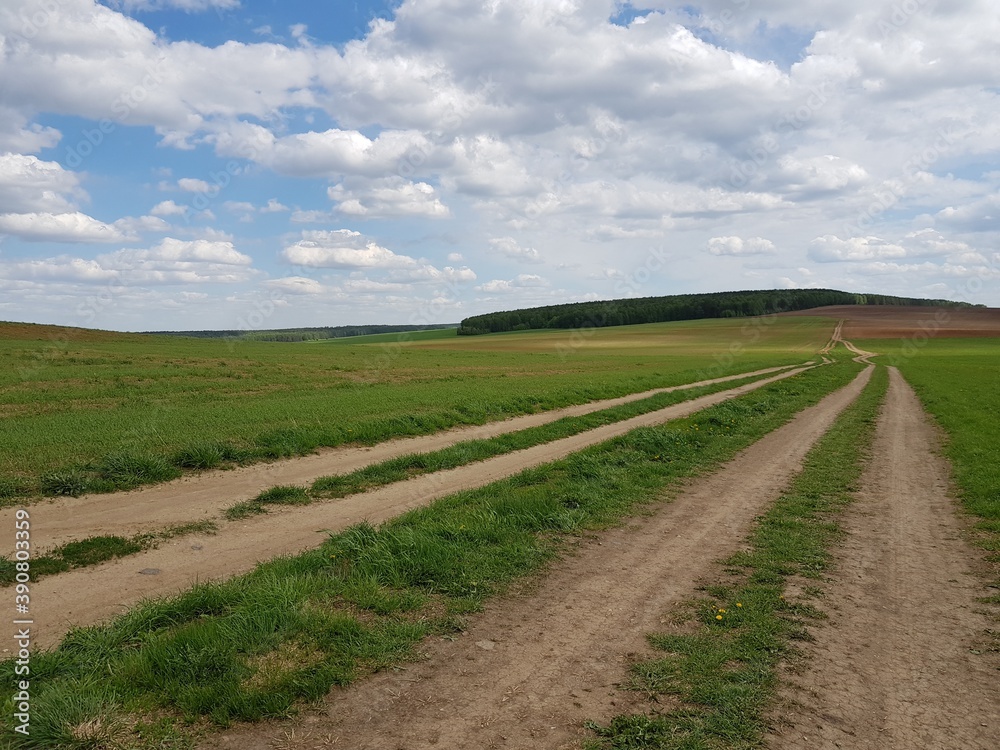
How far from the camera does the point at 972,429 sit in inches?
811

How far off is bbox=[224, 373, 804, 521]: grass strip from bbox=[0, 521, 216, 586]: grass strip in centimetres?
124

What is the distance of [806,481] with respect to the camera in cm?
1361

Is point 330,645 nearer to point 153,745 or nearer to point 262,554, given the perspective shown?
point 153,745

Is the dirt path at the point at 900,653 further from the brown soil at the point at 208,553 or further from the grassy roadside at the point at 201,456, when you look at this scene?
the grassy roadside at the point at 201,456

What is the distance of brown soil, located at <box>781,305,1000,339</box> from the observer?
364 feet

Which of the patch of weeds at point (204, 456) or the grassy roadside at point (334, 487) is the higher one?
the patch of weeds at point (204, 456)

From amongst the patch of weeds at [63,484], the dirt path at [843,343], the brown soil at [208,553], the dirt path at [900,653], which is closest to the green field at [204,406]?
the patch of weeds at [63,484]

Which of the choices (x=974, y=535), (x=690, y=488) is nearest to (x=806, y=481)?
(x=690, y=488)

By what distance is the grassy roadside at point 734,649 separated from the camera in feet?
14.9

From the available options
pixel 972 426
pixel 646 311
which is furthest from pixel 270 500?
pixel 646 311

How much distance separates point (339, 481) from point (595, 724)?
993 cm

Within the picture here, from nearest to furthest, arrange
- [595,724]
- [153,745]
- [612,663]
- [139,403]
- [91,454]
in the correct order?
[153,745]
[595,724]
[612,663]
[91,454]
[139,403]

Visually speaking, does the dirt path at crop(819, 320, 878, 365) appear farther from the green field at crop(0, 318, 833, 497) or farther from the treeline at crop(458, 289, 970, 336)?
the treeline at crop(458, 289, 970, 336)

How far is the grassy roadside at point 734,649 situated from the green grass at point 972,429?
246 cm
